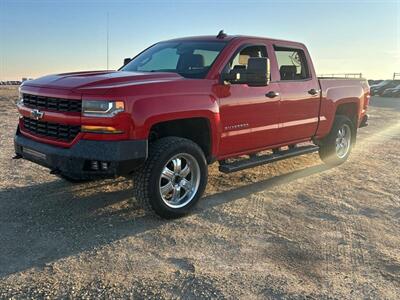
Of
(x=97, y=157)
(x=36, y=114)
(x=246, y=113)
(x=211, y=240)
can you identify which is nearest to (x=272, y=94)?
(x=246, y=113)

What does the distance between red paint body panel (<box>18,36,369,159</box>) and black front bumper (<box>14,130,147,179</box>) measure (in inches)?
3.0

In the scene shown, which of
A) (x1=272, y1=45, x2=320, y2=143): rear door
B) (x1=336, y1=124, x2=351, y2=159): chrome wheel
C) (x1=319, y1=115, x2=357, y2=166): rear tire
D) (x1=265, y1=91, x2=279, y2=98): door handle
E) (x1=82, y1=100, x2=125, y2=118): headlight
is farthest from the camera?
(x1=336, y1=124, x2=351, y2=159): chrome wheel

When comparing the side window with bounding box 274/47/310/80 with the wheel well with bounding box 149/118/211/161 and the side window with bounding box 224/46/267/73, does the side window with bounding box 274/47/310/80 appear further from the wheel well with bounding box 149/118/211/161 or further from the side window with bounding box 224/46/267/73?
the wheel well with bounding box 149/118/211/161

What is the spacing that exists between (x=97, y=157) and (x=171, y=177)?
0.92 m

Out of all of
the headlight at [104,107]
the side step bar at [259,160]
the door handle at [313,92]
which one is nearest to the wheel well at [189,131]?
the side step bar at [259,160]

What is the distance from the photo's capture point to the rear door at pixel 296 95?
20.2 feet

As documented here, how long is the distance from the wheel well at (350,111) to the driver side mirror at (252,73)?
10.5ft

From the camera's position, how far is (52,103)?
4.55 meters

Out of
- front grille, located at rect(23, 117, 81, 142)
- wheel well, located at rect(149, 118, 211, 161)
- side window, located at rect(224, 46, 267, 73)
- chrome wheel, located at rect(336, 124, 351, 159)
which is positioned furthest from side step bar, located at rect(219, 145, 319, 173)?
front grille, located at rect(23, 117, 81, 142)

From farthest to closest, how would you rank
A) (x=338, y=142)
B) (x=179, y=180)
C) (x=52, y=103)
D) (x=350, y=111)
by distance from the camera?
(x=350, y=111), (x=338, y=142), (x=179, y=180), (x=52, y=103)

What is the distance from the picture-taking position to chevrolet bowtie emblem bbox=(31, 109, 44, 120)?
4.66 m

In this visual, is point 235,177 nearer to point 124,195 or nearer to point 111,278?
point 124,195

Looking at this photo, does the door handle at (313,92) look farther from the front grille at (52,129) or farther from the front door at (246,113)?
the front grille at (52,129)

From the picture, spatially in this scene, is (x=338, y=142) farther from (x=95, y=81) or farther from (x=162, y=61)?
(x=95, y=81)
